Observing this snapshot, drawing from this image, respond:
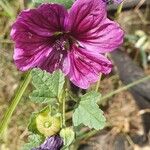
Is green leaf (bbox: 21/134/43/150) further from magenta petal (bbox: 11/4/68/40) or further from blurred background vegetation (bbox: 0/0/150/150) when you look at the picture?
blurred background vegetation (bbox: 0/0/150/150)

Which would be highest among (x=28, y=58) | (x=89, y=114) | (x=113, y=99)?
(x=28, y=58)

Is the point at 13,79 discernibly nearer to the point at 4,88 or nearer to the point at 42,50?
the point at 4,88

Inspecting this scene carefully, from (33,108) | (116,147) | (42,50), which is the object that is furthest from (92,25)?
(116,147)

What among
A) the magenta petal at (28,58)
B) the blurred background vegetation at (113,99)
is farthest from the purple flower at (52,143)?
the blurred background vegetation at (113,99)

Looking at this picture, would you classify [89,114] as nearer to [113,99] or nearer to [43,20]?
[43,20]

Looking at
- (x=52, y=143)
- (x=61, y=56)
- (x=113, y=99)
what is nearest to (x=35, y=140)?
(x=52, y=143)

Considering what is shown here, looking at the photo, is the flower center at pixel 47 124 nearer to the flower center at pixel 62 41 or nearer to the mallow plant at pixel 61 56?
the mallow plant at pixel 61 56
